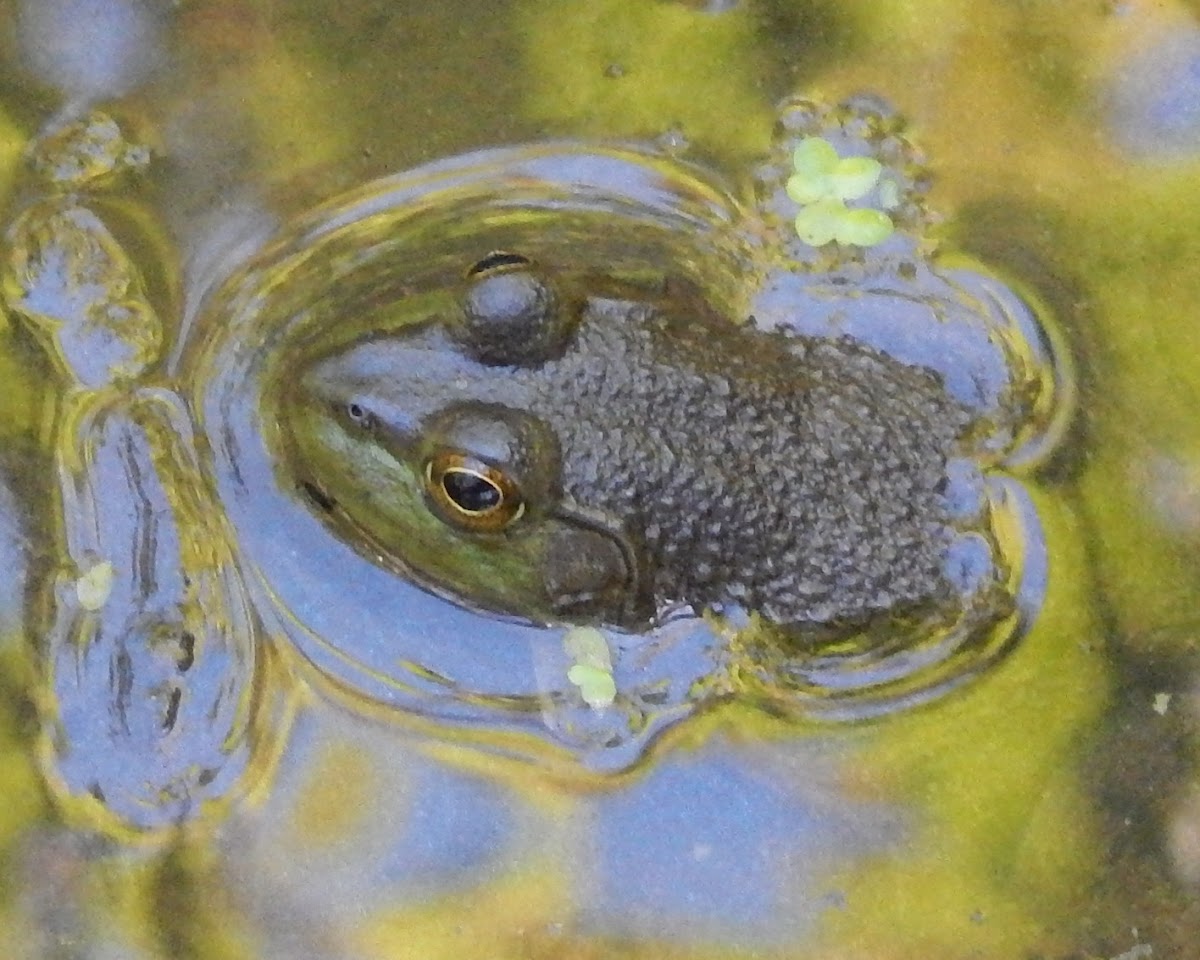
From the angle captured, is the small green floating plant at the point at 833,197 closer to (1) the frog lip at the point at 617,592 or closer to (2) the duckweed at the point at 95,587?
(1) the frog lip at the point at 617,592

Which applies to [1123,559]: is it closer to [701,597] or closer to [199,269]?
[701,597]

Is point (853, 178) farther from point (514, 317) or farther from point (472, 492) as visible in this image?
point (472, 492)

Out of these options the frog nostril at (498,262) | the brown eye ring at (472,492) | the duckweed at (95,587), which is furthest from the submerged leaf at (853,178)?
the duckweed at (95,587)

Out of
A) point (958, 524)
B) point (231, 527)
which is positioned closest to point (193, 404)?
point (231, 527)

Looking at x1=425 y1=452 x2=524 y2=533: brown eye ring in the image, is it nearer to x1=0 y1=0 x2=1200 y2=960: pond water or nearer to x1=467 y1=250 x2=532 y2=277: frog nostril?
x1=0 y1=0 x2=1200 y2=960: pond water

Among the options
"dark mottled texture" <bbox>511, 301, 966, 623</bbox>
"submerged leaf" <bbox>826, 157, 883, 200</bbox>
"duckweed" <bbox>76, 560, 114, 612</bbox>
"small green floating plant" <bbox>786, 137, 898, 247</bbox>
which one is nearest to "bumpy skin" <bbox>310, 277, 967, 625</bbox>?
"dark mottled texture" <bbox>511, 301, 966, 623</bbox>
